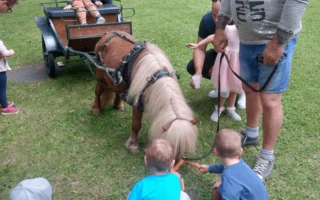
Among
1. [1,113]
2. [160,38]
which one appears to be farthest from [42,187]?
[160,38]

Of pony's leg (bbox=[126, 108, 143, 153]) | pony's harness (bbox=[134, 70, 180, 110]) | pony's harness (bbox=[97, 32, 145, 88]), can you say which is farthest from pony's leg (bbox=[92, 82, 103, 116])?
pony's harness (bbox=[134, 70, 180, 110])

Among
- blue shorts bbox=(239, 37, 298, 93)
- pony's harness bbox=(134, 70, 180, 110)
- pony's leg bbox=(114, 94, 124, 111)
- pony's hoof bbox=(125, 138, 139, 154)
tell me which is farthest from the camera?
pony's leg bbox=(114, 94, 124, 111)

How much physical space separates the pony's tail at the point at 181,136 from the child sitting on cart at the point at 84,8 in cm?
261

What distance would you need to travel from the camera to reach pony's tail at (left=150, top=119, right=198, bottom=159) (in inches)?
85.3

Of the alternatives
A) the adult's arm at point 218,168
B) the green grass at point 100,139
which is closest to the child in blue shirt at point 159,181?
the adult's arm at point 218,168

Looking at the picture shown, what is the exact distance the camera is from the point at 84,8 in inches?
186

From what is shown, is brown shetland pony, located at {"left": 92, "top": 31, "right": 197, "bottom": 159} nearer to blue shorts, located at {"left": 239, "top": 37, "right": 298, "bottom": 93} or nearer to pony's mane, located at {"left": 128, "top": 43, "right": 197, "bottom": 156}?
pony's mane, located at {"left": 128, "top": 43, "right": 197, "bottom": 156}

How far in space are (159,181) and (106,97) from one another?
194 cm

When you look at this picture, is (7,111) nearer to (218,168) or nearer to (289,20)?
(218,168)

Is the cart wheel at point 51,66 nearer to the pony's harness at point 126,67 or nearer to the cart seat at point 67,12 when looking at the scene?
the cart seat at point 67,12

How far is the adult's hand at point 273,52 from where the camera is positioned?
210 centimetres

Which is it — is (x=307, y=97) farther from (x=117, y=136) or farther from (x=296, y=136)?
(x=117, y=136)

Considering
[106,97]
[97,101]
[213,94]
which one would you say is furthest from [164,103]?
[213,94]

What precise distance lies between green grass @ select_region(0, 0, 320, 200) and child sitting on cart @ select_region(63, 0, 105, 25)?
839 millimetres
